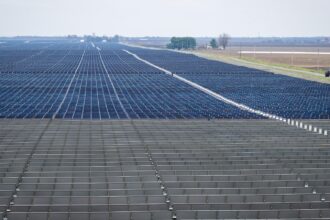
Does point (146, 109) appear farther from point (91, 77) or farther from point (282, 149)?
point (91, 77)

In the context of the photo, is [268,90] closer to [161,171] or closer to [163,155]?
[163,155]

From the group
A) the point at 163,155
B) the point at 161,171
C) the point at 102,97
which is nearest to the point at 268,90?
the point at 102,97

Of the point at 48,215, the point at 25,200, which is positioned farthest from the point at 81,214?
the point at 25,200

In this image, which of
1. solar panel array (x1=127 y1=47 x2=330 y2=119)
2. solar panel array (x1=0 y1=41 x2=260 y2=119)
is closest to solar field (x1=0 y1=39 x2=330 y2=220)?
solar panel array (x1=0 y1=41 x2=260 y2=119)

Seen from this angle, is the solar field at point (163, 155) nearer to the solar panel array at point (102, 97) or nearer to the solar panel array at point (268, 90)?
the solar panel array at point (102, 97)

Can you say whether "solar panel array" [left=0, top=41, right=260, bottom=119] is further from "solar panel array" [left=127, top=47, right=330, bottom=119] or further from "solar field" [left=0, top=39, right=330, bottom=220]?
"solar panel array" [left=127, top=47, right=330, bottom=119]
